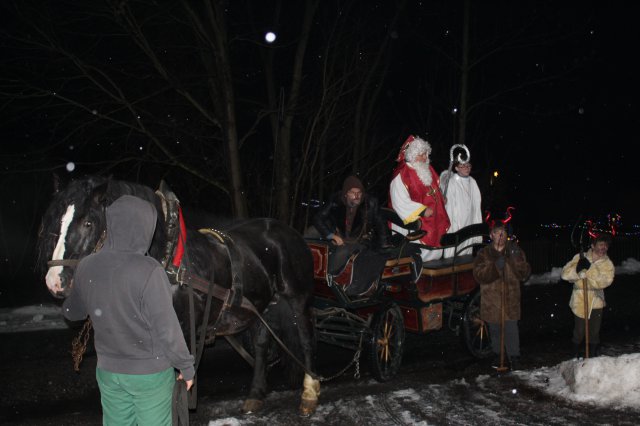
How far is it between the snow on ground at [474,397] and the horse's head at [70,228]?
6.51ft

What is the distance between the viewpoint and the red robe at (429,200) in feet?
24.2

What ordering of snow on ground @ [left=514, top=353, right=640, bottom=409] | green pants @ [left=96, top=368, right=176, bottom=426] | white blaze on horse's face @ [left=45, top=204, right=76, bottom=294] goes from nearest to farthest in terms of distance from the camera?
green pants @ [left=96, top=368, right=176, bottom=426] < white blaze on horse's face @ [left=45, top=204, right=76, bottom=294] < snow on ground @ [left=514, top=353, right=640, bottom=409]

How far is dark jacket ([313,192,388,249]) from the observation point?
6090 millimetres

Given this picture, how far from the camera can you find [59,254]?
11.3 ft

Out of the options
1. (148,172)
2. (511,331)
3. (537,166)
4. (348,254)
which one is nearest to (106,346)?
(348,254)

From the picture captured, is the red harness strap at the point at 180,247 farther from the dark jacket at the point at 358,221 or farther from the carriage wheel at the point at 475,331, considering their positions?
the carriage wheel at the point at 475,331

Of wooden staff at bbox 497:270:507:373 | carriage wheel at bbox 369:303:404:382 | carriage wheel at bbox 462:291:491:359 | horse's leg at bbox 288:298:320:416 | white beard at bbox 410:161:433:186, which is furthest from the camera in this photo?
white beard at bbox 410:161:433:186

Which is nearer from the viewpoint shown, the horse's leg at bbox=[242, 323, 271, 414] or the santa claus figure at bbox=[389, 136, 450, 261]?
the horse's leg at bbox=[242, 323, 271, 414]

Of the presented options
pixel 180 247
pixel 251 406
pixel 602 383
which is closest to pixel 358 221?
pixel 251 406

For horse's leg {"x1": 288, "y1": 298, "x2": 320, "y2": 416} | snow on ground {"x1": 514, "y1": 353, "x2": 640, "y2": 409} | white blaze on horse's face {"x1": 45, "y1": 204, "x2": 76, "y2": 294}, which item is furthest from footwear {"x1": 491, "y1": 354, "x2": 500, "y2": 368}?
white blaze on horse's face {"x1": 45, "y1": 204, "x2": 76, "y2": 294}

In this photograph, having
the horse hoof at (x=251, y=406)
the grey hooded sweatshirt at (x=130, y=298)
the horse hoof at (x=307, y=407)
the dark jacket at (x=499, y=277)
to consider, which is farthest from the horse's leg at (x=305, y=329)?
the grey hooded sweatshirt at (x=130, y=298)

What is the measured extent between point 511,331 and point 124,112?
8691 mm

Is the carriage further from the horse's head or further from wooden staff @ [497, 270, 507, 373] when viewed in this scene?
the horse's head

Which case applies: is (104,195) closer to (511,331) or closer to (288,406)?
(288,406)
